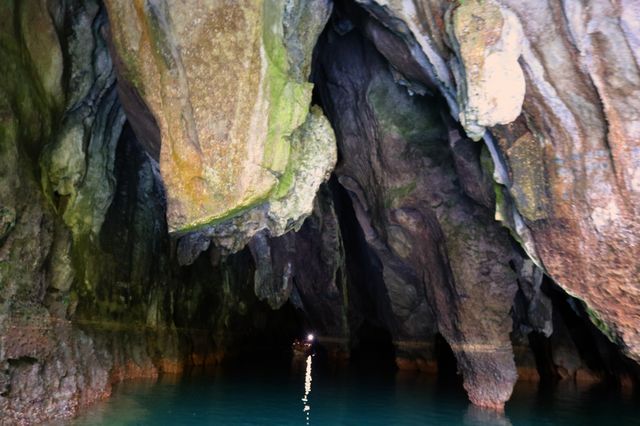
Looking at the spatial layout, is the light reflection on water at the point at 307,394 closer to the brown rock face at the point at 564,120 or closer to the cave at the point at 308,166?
the cave at the point at 308,166

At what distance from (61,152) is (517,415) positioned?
35.9 ft

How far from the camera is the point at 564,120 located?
8320 mm

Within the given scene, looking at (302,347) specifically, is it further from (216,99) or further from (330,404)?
(216,99)

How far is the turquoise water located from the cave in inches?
6.9

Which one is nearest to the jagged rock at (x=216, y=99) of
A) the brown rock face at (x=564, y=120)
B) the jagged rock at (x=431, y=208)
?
the brown rock face at (x=564, y=120)

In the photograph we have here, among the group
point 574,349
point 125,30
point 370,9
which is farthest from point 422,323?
point 125,30

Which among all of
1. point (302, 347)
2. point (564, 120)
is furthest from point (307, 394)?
point (302, 347)

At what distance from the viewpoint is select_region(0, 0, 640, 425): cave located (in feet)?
26.4

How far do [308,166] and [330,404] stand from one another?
5803 millimetres

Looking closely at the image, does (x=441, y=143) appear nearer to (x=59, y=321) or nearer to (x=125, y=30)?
(x=125, y=30)

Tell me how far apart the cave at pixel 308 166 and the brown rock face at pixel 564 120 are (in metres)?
0.03

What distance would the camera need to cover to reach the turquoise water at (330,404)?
1022cm

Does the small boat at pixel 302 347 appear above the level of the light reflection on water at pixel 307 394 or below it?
above

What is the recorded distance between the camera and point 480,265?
12.7 meters
